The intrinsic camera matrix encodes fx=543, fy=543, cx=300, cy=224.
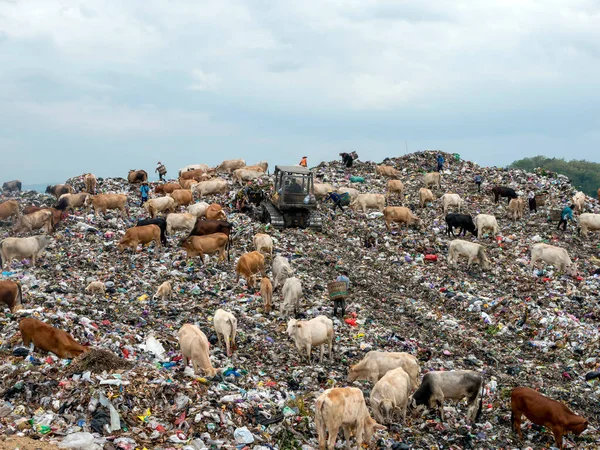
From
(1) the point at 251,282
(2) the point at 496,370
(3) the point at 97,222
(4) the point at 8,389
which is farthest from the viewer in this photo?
(3) the point at 97,222

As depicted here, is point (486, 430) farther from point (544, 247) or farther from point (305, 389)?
point (544, 247)

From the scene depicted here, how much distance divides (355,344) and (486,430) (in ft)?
11.3

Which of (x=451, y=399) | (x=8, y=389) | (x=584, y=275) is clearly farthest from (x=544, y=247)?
(x=8, y=389)

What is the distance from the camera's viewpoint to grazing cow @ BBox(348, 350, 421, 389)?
9.38 metres

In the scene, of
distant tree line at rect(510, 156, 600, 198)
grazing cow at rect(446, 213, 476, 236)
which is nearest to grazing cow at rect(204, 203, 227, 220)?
grazing cow at rect(446, 213, 476, 236)

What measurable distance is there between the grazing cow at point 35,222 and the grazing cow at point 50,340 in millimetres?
10025

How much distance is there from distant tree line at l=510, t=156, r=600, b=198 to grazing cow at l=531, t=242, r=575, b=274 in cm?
3968

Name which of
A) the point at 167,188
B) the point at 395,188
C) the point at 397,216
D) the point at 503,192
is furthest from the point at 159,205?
the point at 503,192

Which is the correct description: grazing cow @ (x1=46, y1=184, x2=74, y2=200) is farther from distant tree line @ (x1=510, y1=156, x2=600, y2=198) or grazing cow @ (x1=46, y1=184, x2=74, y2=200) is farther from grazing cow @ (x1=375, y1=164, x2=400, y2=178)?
distant tree line @ (x1=510, y1=156, x2=600, y2=198)

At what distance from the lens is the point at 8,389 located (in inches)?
291

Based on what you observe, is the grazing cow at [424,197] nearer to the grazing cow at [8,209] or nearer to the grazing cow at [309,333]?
the grazing cow at [309,333]

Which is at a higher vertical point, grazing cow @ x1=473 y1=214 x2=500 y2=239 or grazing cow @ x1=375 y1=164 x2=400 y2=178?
grazing cow @ x1=375 y1=164 x2=400 y2=178

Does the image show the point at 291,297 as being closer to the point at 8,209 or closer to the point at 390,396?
the point at 390,396

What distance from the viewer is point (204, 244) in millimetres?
15766
